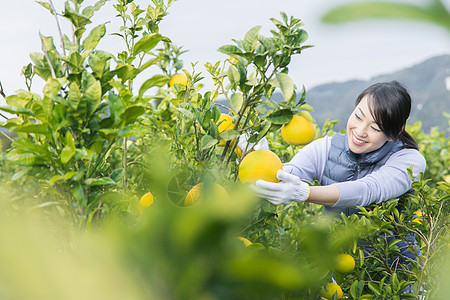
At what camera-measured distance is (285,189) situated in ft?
4.03

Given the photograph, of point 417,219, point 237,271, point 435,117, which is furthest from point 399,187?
point 435,117

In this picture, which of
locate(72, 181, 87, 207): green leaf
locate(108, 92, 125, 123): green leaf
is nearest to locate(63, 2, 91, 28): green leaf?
locate(108, 92, 125, 123): green leaf

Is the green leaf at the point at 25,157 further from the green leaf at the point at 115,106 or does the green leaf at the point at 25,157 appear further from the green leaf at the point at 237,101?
the green leaf at the point at 237,101

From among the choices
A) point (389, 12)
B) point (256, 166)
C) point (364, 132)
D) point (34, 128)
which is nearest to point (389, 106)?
point (364, 132)

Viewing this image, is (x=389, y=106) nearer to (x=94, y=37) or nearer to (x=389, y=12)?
(x=94, y=37)

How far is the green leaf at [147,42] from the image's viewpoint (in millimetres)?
730

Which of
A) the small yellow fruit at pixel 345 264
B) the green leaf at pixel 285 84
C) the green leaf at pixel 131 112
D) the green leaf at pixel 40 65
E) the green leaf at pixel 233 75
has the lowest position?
the small yellow fruit at pixel 345 264

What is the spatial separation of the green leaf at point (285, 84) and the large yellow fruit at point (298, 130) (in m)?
0.22

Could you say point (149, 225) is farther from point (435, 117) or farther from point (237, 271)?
point (435, 117)

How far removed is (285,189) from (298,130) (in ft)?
0.76

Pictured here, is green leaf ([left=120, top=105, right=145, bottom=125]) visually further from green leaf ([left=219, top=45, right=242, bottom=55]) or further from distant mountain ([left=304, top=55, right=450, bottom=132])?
distant mountain ([left=304, top=55, right=450, bottom=132])

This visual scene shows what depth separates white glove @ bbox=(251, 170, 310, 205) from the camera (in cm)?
114

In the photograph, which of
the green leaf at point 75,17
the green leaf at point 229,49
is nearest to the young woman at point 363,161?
the green leaf at point 229,49

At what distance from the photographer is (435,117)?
13.1 metres
